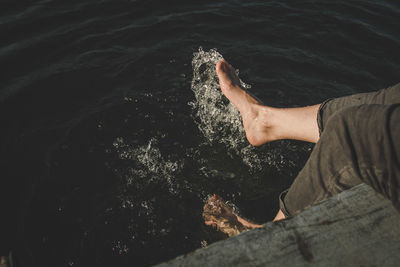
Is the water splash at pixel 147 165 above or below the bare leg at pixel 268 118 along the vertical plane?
below

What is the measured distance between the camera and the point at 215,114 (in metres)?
2.92

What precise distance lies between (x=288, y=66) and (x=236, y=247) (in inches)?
121

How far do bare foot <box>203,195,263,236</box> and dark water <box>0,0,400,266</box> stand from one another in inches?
2.8

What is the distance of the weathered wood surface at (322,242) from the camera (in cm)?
83

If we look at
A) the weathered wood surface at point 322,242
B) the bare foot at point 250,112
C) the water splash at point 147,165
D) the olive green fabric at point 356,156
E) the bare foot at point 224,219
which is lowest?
the bare foot at point 224,219

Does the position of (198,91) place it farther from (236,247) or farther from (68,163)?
(236,247)

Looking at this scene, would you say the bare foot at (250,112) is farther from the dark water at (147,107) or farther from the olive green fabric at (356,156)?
the olive green fabric at (356,156)

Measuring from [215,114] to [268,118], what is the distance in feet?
3.00

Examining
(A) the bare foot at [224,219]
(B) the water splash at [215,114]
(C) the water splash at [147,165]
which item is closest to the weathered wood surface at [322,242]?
(A) the bare foot at [224,219]

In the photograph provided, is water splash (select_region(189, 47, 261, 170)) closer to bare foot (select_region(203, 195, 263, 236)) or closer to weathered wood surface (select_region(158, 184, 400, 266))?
bare foot (select_region(203, 195, 263, 236))

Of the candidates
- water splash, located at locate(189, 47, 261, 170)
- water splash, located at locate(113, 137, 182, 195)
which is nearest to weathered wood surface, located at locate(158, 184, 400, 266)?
water splash, located at locate(113, 137, 182, 195)

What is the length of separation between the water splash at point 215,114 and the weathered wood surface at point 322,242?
1452mm

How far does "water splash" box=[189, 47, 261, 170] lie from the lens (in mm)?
2596

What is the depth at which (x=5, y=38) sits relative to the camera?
3807mm
